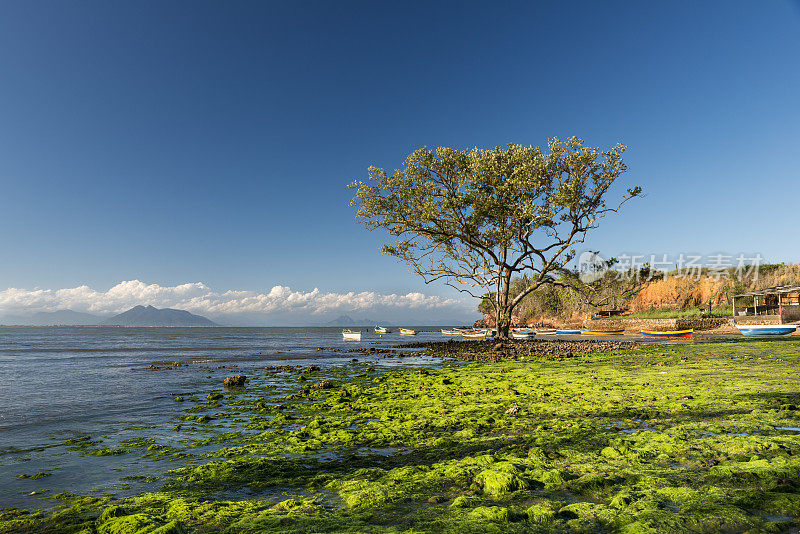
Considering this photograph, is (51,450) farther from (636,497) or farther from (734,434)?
(734,434)

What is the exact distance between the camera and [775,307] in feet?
142

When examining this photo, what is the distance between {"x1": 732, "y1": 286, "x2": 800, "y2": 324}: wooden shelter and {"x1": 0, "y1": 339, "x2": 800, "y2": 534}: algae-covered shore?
34363 millimetres

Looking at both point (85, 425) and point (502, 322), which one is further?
point (502, 322)

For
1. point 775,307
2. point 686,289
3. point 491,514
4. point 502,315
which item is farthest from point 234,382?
point 686,289

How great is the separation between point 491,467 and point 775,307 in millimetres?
54839

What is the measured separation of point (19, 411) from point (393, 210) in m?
21.6

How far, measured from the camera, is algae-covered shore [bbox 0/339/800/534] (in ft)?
12.3

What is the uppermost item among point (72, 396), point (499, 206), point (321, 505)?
point (499, 206)

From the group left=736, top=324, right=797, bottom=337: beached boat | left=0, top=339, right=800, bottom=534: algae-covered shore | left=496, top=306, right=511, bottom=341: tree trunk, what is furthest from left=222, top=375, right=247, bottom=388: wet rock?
left=736, top=324, right=797, bottom=337: beached boat

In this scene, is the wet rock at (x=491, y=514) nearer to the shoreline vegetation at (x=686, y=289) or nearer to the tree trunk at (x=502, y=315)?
the tree trunk at (x=502, y=315)

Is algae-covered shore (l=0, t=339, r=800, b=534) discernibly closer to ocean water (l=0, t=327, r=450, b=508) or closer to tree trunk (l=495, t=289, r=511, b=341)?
ocean water (l=0, t=327, r=450, b=508)

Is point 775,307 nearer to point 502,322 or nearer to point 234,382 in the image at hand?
point 502,322

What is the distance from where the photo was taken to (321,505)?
4.29 meters

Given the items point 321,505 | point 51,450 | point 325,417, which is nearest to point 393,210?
point 325,417
